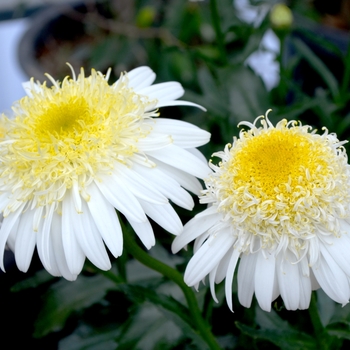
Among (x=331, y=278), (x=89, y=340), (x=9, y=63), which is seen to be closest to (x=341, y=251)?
(x=331, y=278)

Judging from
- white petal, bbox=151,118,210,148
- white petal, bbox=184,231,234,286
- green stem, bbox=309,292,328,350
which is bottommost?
green stem, bbox=309,292,328,350

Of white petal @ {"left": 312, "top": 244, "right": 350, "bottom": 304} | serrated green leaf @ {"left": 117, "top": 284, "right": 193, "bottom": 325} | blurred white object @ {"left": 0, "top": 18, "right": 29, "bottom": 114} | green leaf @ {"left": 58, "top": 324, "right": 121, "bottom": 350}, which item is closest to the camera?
white petal @ {"left": 312, "top": 244, "right": 350, "bottom": 304}

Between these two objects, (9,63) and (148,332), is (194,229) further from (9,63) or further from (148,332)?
(9,63)

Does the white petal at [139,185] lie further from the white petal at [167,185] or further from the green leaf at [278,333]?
the green leaf at [278,333]

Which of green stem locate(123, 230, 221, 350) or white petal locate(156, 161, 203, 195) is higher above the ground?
white petal locate(156, 161, 203, 195)

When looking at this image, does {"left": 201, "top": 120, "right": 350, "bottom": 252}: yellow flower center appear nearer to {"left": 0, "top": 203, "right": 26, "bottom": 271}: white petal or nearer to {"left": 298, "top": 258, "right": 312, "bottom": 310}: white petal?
{"left": 298, "top": 258, "right": 312, "bottom": 310}: white petal

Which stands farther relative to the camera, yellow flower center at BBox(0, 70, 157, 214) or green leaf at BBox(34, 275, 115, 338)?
green leaf at BBox(34, 275, 115, 338)

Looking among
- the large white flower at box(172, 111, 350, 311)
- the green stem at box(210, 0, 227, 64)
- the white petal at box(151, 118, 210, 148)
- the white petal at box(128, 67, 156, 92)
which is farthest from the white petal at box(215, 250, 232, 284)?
the green stem at box(210, 0, 227, 64)
